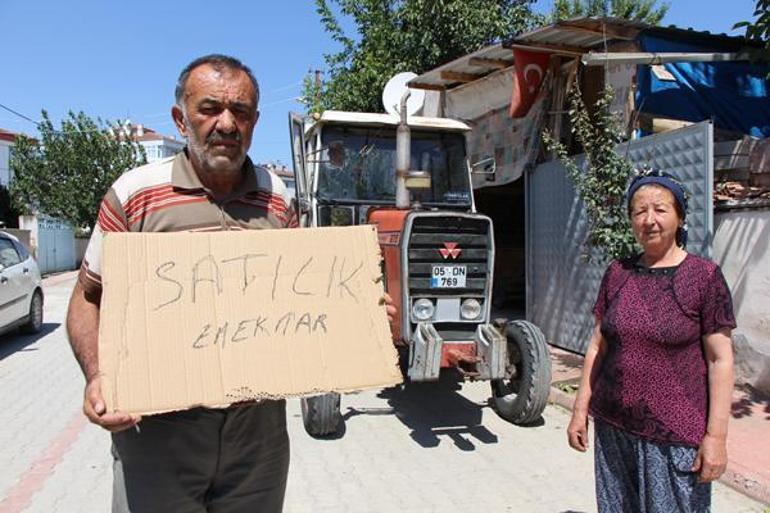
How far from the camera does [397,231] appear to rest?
527cm

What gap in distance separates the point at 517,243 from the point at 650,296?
32.2 ft

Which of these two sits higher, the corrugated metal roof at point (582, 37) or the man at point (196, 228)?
the corrugated metal roof at point (582, 37)

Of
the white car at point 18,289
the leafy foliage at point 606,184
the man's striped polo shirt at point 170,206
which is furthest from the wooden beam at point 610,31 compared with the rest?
the white car at point 18,289

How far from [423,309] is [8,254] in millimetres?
7426

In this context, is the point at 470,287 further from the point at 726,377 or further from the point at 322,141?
the point at 726,377

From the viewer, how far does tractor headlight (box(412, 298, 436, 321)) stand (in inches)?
203

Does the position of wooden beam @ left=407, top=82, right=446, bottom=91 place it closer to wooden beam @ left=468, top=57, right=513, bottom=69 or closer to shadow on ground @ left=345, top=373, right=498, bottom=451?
wooden beam @ left=468, top=57, right=513, bottom=69

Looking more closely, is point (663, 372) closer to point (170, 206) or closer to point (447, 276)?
point (170, 206)

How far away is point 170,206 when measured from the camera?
1.99 m

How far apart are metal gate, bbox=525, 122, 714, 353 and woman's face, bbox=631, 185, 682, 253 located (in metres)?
3.63

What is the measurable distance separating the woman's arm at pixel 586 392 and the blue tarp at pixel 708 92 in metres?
5.13

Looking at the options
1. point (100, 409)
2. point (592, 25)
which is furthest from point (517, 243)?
point (100, 409)

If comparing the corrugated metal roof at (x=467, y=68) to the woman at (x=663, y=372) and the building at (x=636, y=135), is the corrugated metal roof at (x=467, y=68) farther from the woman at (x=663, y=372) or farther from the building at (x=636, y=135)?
the woman at (x=663, y=372)

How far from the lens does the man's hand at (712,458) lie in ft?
7.30
